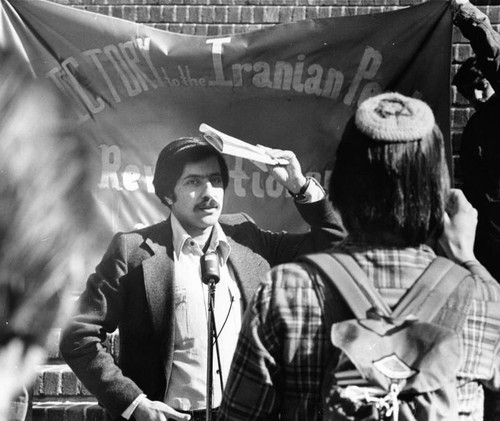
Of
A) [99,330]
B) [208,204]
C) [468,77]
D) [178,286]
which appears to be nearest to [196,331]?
[178,286]

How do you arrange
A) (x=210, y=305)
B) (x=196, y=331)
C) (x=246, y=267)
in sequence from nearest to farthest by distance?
1. (x=210, y=305)
2. (x=196, y=331)
3. (x=246, y=267)

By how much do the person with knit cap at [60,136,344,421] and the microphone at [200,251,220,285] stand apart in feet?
0.94

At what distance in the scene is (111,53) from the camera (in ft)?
16.5

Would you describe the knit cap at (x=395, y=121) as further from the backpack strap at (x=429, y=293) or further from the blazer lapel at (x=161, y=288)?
the blazer lapel at (x=161, y=288)

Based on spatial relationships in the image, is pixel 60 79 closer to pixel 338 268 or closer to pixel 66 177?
pixel 66 177

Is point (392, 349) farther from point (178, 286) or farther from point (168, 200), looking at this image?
point (168, 200)

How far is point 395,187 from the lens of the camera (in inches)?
95.8

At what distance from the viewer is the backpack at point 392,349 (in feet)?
7.65

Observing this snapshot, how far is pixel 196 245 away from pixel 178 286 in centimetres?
21

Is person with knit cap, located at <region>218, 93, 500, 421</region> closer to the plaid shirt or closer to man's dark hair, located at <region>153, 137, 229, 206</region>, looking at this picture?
the plaid shirt

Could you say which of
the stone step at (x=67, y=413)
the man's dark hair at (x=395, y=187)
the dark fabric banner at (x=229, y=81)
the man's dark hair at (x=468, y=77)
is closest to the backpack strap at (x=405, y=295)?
the man's dark hair at (x=395, y=187)

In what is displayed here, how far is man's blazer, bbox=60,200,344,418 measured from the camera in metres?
4.68

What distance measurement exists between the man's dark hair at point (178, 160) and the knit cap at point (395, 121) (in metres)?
2.33

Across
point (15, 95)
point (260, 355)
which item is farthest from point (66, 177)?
point (260, 355)
